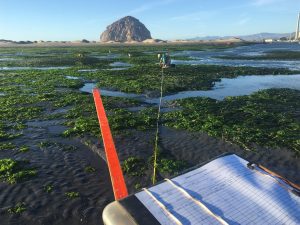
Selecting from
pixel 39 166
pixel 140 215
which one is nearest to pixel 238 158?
pixel 140 215

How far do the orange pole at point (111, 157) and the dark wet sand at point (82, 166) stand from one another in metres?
0.38

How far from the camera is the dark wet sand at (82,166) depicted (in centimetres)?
903

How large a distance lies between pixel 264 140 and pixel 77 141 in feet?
29.8

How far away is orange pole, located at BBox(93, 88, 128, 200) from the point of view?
8094 mm

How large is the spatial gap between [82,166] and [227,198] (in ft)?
26.1

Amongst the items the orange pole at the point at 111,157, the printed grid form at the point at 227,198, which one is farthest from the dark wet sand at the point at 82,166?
the printed grid form at the point at 227,198

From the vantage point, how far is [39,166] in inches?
474

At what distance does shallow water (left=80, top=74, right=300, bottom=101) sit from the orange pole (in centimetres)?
413

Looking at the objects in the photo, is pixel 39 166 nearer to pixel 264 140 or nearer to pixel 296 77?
pixel 264 140

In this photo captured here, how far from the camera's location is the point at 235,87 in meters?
28.6

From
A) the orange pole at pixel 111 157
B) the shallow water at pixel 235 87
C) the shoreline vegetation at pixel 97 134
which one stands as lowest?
the shallow water at pixel 235 87

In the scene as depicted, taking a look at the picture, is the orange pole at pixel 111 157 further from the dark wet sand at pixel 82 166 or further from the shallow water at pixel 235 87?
the shallow water at pixel 235 87

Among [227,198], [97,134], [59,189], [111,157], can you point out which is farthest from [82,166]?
[227,198]

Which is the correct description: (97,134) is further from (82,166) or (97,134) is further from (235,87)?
(235,87)
